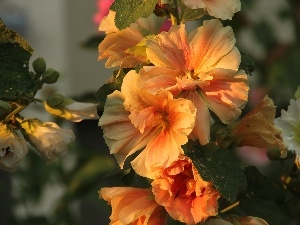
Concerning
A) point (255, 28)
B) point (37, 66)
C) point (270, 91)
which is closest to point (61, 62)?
point (255, 28)

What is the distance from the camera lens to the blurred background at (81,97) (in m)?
2.79

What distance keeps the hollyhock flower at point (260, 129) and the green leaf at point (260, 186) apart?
12 centimetres

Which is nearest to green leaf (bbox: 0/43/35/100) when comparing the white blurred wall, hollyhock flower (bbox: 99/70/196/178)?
hollyhock flower (bbox: 99/70/196/178)

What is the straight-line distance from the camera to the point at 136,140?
1.27 metres

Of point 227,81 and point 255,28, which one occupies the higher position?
point 227,81

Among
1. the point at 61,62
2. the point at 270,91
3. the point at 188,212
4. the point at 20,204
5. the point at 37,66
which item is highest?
the point at 37,66

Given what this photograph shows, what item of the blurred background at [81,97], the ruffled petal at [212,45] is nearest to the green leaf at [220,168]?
the ruffled petal at [212,45]

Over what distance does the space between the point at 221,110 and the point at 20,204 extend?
2.07 m

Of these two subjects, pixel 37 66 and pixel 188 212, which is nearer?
pixel 188 212

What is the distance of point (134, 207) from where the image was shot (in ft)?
4.16

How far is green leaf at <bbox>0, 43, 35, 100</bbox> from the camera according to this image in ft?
4.23

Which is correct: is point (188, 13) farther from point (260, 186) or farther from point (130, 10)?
point (260, 186)

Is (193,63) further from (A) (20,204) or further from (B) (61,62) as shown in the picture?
(B) (61,62)

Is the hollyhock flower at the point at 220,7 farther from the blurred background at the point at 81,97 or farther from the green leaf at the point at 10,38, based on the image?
the blurred background at the point at 81,97
